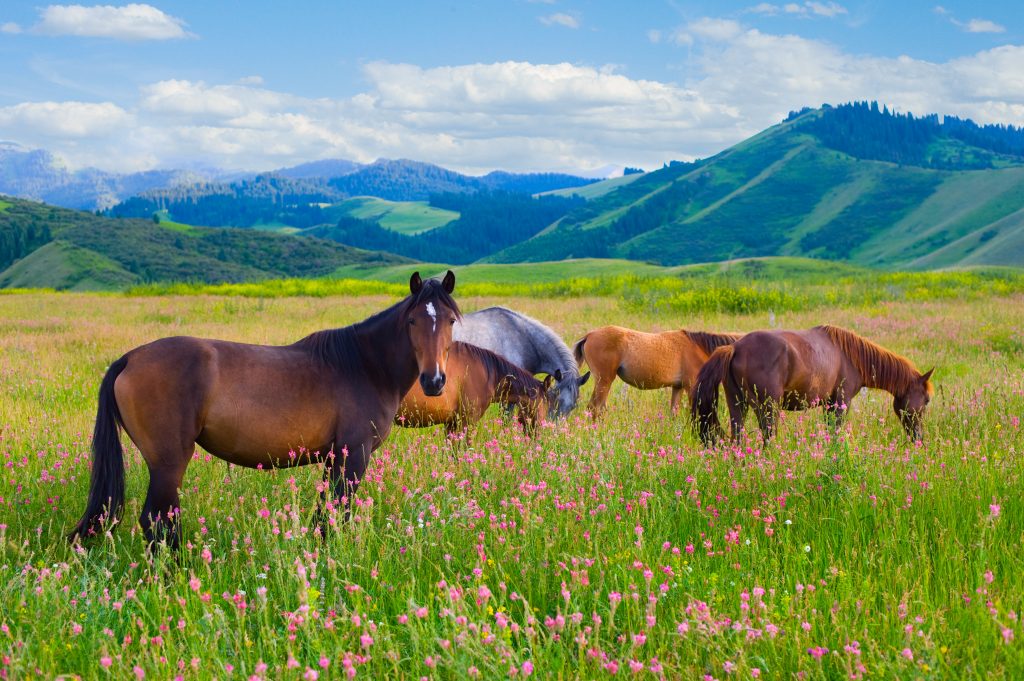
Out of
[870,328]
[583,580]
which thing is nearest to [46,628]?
[583,580]

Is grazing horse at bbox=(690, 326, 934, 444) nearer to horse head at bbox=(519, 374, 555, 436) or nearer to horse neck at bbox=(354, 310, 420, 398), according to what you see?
horse head at bbox=(519, 374, 555, 436)

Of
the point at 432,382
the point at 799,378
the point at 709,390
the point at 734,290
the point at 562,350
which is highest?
the point at 734,290

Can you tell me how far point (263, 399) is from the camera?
504 centimetres

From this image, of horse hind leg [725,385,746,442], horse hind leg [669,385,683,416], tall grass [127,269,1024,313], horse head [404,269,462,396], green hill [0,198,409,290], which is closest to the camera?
horse head [404,269,462,396]

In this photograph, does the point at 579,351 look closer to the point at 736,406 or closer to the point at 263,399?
the point at 736,406

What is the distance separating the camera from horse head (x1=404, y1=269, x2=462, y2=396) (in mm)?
4984

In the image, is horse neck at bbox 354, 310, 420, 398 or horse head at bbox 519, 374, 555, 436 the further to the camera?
horse head at bbox 519, 374, 555, 436

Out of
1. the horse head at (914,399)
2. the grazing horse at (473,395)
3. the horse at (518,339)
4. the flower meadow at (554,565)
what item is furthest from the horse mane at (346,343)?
the horse head at (914,399)

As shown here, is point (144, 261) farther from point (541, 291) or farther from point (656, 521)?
point (656, 521)

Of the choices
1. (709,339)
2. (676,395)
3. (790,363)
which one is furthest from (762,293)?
(790,363)

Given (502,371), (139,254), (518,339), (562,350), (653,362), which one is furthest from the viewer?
(139,254)

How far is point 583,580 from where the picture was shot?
11.1ft

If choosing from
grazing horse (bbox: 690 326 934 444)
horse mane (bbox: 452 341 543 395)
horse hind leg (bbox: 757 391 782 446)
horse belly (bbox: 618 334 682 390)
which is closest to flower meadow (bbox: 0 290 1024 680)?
horse hind leg (bbox: 757 391 782 446)

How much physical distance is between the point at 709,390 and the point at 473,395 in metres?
2.58
